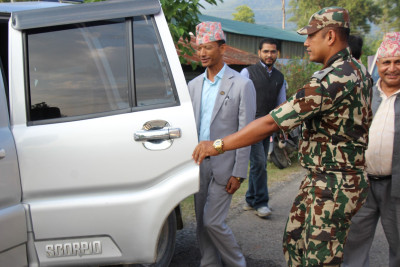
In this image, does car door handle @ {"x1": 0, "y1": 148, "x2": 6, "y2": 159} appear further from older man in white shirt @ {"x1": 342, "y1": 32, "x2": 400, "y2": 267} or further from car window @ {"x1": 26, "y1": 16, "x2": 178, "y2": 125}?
older man in white shirt @ {"x1": 342, "y1": 32, "x2": 400, "y2": 267}

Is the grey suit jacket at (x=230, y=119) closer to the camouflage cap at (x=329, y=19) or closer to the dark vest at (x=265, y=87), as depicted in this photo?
the camouflage cap at (x=329, y=19)

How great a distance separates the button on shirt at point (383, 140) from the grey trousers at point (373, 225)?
12 centimetres

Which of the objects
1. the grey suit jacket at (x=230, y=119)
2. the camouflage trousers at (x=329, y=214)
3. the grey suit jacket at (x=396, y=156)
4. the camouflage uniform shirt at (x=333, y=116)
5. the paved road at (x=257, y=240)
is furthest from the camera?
the paved road at (x=257, y=240)

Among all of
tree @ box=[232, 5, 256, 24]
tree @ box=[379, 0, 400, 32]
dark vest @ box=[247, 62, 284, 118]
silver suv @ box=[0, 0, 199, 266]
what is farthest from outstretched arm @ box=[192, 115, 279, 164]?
tree @ box=[232, 5, 256, 24]

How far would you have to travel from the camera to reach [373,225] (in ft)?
10.2

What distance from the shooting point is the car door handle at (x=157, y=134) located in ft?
7.74

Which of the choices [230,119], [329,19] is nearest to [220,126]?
[230,119]

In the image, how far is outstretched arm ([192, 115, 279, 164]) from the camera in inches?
89.7

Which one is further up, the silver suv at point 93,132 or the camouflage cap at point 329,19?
the camouflage cap at point 329,19

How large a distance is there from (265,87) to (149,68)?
2711 millimetres

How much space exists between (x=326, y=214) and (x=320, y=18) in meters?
1.04

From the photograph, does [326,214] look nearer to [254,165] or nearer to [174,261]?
[174,261]

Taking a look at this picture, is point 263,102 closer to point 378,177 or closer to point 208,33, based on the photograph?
point 208,33

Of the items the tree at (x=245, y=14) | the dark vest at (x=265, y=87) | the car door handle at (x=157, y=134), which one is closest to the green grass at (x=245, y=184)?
the dark vest at (x=265, y=87)
